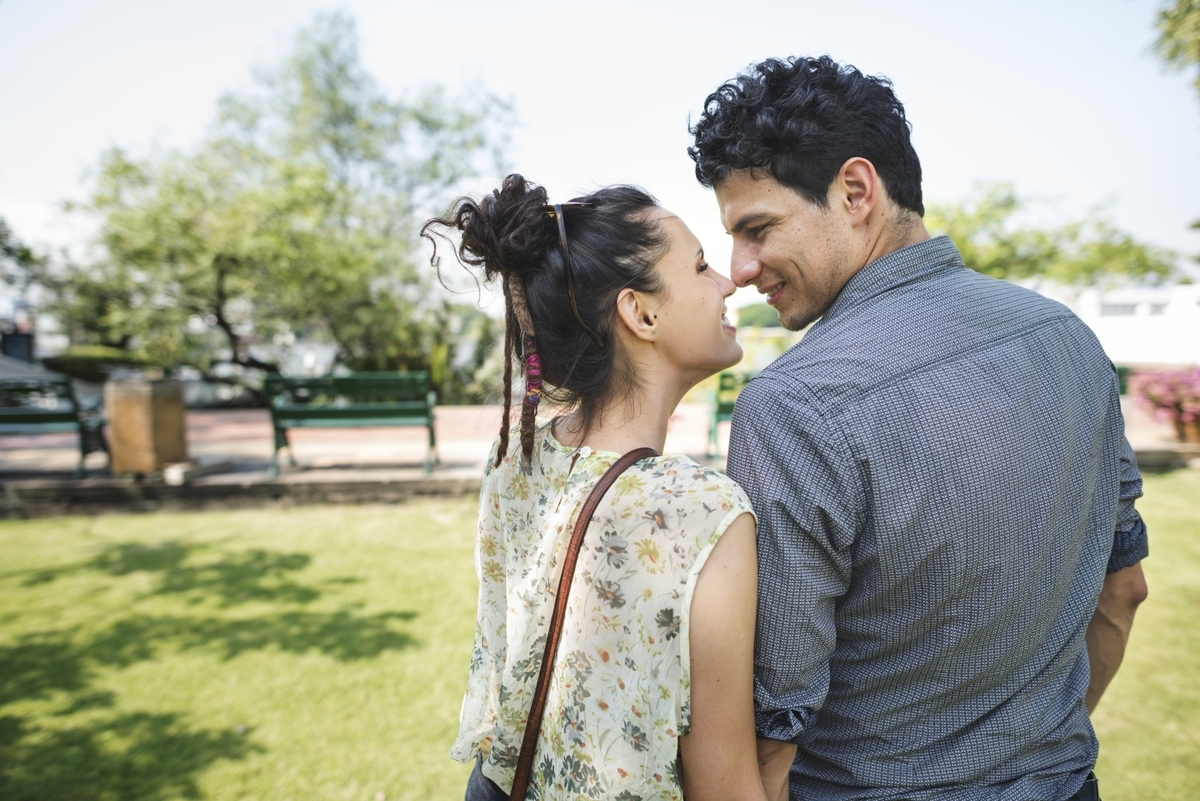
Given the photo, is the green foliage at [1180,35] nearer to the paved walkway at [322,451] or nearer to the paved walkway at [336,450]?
the paved walkway at [336,450]

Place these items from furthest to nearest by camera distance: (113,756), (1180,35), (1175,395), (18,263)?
(18,263), (1175,395), (1180,35), (113,756)

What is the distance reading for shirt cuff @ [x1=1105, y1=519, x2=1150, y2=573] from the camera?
1.59 metres

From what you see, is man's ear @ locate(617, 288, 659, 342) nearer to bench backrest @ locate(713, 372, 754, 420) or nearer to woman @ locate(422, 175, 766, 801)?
woman @ locate(422, 175, 766, 801)

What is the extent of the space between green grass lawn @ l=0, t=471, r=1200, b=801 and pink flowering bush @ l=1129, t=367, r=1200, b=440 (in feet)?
11.9

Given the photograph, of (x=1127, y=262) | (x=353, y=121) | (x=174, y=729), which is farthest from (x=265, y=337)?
(x=1127, y=262)

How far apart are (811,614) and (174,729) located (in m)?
3.61

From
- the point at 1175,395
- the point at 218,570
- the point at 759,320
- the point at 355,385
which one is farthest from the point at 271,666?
the point at 1175,395

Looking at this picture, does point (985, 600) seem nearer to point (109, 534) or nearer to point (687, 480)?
point (687, 480)

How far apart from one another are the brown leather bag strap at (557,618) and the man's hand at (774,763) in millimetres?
403

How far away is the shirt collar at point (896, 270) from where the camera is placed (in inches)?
55.7

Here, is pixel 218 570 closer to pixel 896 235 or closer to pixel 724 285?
pixel 724 285

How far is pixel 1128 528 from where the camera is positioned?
1.59 meters

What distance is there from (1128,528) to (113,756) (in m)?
4.07

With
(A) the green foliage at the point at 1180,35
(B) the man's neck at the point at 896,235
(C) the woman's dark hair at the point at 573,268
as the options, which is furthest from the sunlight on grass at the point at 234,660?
(A) the green foliage at the point at 1180,35
